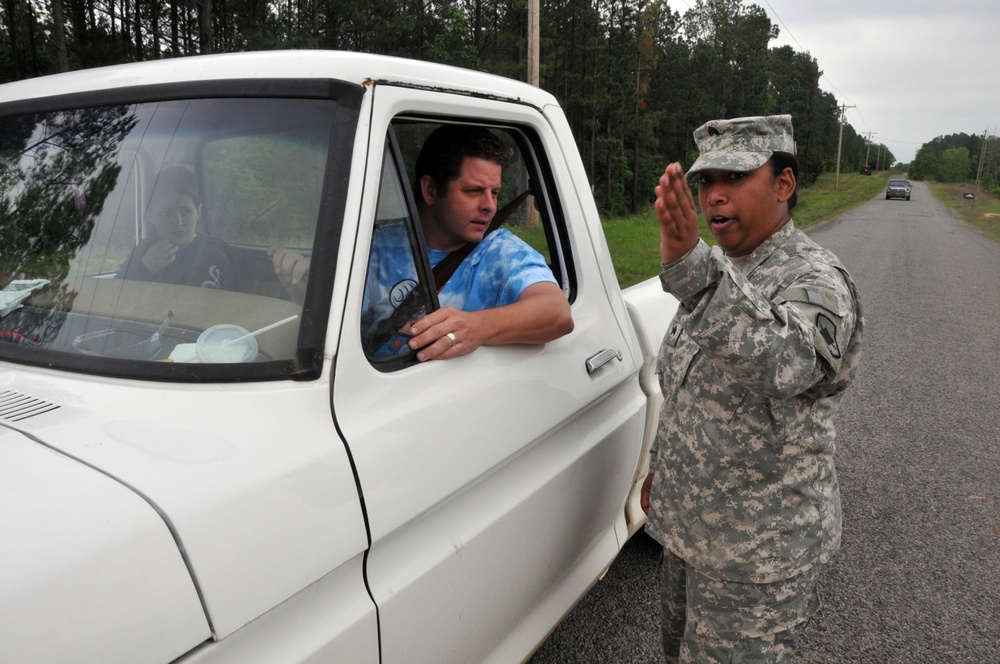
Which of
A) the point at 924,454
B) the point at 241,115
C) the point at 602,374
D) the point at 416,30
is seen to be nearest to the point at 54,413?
the point at 241,115

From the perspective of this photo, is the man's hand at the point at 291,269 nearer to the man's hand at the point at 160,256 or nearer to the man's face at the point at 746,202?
the man's hand at the point at 160,256

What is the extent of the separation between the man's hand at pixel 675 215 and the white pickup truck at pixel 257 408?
0.51 meters

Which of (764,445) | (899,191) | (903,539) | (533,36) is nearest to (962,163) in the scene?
(899,191)

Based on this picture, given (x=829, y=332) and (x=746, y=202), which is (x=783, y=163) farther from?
(x=829, y=332)

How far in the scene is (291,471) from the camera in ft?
4.14

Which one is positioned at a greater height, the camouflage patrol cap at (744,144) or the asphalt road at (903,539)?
the camouflage patrol cap at (744,144)

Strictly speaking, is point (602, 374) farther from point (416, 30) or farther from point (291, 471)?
point (416, 30)

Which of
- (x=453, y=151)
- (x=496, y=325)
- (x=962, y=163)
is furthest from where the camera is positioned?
(x=962, y=163)

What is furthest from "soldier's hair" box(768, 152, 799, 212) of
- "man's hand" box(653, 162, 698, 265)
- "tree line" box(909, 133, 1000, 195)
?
"tree line" box(909, 133, 1000, 195)

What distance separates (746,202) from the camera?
75.5 inches

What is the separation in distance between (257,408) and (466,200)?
39.6 inches

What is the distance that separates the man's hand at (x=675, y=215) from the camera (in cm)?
150

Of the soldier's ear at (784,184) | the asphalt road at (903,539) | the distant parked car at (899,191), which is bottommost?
the distant parked car at (899,191)

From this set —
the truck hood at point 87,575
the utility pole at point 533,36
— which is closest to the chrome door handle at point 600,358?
the truck hood at point 87,575
